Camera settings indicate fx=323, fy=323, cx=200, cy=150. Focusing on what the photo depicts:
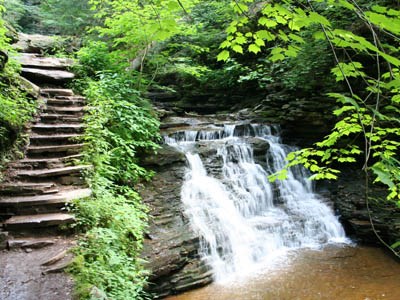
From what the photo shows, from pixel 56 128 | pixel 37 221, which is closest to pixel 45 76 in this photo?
pixel 56 128

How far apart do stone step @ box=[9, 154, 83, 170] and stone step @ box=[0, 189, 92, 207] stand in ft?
2.60

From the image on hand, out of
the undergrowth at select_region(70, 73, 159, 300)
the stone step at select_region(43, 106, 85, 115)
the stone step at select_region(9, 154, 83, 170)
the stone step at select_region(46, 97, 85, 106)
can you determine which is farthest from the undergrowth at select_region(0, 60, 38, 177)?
the undergrowth at select_region(70, 73, 159, 300)

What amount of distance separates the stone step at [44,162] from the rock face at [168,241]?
176 cm

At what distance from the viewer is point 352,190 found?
892 cm

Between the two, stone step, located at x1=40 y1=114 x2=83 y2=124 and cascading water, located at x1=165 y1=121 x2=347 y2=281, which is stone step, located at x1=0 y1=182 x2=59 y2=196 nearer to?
stone step, located at x1=40 y1=114 x2=83 y2=124

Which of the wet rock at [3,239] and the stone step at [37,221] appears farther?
the stone step at [37,221]

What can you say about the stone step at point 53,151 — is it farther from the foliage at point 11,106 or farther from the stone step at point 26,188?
the stone step at point 26,188

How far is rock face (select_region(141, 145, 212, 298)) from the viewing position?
5633 millimetres

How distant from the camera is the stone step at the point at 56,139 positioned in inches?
239

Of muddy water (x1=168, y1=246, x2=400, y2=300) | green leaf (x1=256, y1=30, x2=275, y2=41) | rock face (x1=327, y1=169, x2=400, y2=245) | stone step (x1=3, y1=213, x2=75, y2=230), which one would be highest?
green leaf (x1=256, y1=30, x2=275, y2=41)

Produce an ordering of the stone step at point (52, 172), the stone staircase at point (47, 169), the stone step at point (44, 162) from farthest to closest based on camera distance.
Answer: the stone step at point (44, 162) → the stone step at point (52, 172) → the stone staircase at point (47, 169)

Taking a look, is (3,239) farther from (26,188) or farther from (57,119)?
(57,119)

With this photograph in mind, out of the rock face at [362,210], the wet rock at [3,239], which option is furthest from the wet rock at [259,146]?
the wet rock at [3,239]

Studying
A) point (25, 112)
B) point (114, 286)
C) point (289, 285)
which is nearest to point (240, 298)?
point (289, 285)
